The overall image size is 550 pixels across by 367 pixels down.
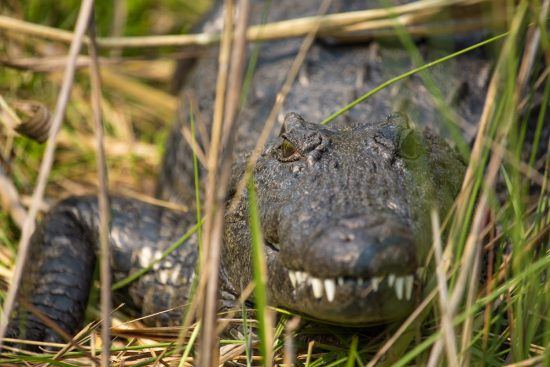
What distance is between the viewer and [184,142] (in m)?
4.30

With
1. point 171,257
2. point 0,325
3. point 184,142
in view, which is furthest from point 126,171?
point 0,325

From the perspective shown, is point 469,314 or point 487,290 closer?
point 469,314

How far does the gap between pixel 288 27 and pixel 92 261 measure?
163 cm

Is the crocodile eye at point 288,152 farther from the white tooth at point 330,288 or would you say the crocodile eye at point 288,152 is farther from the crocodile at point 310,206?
the white tooth at point 330,288

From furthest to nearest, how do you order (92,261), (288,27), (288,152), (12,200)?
1. (288,27)
2. (12,200)
3. (92,261)
4. (288,152)

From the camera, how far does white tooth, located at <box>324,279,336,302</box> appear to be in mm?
2057

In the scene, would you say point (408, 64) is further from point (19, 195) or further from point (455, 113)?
point (19, 195)

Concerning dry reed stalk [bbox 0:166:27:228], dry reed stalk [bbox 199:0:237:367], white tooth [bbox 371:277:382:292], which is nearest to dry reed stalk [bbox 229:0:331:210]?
dry reed stalk [bbox 199:0:237:367]

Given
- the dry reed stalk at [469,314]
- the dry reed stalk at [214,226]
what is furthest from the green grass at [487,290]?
the dry reed stalk at [214,226]

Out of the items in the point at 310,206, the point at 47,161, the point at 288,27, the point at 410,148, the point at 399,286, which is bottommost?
the point at 399,286

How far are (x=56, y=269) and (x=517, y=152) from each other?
7.02 ft

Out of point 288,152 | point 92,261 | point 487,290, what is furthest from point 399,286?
point 92,261

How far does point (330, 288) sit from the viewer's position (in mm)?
2064

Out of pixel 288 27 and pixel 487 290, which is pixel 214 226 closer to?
pixel 487 290
